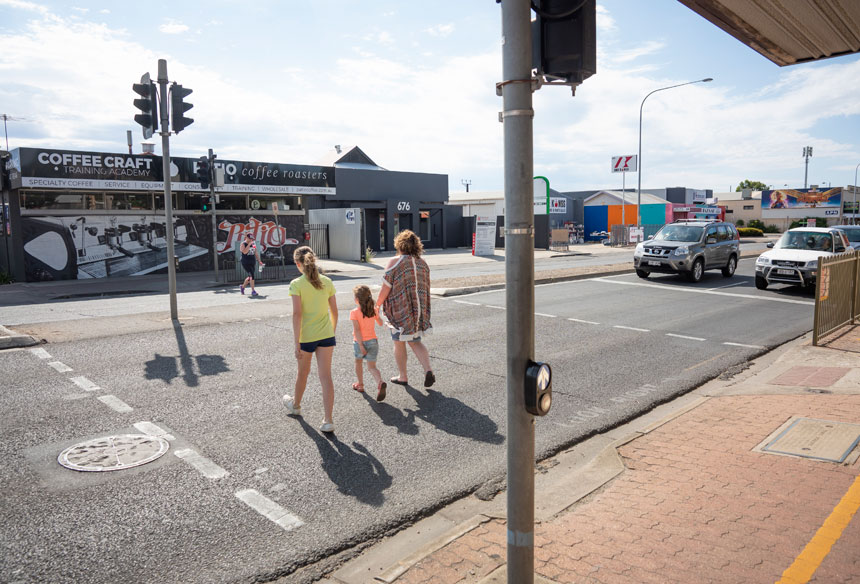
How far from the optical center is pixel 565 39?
9.32 feet

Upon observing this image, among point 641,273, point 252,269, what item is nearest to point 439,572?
point 252,269

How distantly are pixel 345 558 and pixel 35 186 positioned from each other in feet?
70.5

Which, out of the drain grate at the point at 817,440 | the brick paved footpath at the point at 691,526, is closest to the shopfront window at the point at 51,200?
the brick paved footpath at the point at 691,526

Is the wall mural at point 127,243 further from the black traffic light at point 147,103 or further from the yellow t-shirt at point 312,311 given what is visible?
the yellow t-shirt at point 312,311

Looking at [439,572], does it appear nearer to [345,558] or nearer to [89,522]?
[345,558]

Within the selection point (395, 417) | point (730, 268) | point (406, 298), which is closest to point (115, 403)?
point (395, 417)

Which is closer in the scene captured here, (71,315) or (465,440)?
(465,440)

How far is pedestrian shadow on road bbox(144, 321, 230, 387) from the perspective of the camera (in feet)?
25.4

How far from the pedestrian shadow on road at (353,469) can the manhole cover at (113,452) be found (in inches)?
53.1

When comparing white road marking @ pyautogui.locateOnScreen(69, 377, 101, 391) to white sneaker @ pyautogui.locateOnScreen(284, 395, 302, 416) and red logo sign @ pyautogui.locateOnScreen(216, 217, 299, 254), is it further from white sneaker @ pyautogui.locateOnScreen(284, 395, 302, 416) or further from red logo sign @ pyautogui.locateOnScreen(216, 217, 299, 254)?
red logo sign @ pyautogui.locateOnScreen(216, 217, 299, 254)

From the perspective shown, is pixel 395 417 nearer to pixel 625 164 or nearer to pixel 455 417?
pixel 455 417

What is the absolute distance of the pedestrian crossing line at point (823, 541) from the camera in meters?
3.32

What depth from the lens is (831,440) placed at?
5348 millimetres

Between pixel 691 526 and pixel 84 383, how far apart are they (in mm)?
6726
